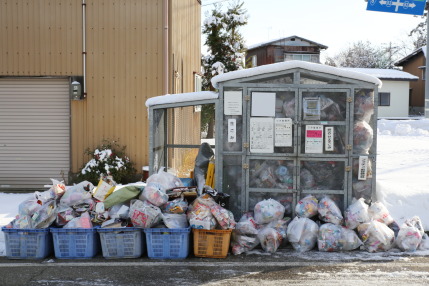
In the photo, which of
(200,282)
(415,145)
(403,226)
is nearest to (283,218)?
(403,226)

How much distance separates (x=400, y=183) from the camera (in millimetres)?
11039

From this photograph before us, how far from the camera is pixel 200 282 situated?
20.4 feet

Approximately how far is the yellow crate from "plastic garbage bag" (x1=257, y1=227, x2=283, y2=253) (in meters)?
0.55

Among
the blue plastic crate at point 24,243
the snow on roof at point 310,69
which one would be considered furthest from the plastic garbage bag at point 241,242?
the blue plastic crate at point 24,243

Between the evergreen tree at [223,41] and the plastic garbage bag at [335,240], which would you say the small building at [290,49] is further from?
the plastic garbage bag at [335,240]

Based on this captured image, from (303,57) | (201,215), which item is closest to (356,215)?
(201,215)

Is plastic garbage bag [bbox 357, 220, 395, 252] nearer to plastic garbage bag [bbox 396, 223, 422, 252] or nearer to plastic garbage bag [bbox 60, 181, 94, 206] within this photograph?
plastic garbage bag [bbox 396, 223, 422, 252]

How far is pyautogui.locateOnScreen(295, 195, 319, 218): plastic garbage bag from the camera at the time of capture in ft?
25.7

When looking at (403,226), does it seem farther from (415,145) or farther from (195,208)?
(415,145)

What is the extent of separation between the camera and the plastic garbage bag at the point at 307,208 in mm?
7832

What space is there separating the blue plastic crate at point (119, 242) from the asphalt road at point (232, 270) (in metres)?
0.10

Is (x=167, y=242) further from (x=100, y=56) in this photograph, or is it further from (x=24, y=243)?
(x=100, y=56)

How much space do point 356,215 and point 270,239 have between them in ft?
4.04

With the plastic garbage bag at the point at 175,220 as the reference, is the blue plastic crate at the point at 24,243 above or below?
below
